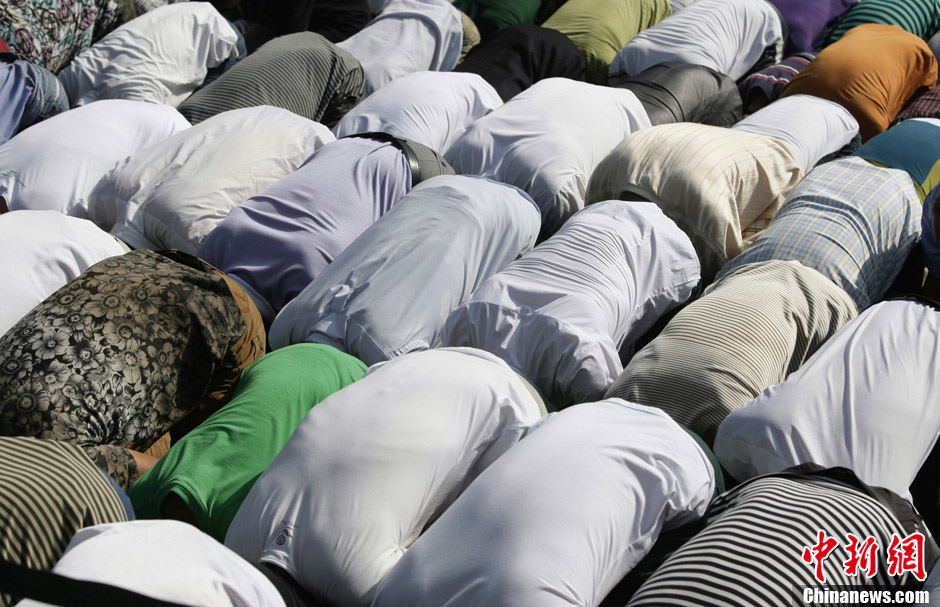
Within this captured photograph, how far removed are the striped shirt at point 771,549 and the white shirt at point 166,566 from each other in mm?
531

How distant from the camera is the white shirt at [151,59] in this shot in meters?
3.26

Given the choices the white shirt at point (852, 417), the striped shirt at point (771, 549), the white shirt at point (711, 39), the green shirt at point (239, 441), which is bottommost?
the green shirt at point (239, 441)

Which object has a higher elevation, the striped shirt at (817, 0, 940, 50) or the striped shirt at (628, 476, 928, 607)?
the striped shirt at (817, 0, 940, 50)

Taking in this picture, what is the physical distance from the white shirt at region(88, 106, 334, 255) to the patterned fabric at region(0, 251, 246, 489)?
0.48 meters

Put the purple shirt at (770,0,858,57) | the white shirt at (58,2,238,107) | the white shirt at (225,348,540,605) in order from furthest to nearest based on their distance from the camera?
the purple shirt at (770,0,858,57), the white shirt at (58,2,238,107), the white shirt at (225,348,540,605)

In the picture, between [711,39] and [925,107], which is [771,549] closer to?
[925,107]

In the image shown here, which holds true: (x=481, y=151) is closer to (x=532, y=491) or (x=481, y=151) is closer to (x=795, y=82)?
(x=795, y=82)

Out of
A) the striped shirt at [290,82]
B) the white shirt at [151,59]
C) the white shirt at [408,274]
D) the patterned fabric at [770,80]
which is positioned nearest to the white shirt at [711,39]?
the patterned fabric at [770,80]

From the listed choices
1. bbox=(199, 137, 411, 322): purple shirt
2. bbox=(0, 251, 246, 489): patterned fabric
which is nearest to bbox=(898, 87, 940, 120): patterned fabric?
bbox=(199, 137, 411, 322): purple shirt

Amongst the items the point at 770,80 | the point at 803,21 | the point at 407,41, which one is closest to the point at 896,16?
the point at 803,21

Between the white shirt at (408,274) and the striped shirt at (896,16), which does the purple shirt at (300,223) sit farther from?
the striped shirt at (896,16)

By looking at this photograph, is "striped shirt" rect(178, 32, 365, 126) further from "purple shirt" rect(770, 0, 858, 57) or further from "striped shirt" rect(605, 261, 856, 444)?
"purple shirt" rect(770, 0, 858, 57)

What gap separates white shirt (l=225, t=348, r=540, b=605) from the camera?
1511 mm

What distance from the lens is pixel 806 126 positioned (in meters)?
2.92
